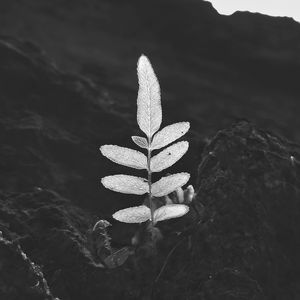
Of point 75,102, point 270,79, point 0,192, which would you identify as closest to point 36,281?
point 0,192

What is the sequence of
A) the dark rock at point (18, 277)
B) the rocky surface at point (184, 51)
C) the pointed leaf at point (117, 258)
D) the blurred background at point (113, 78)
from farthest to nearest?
the rocky surface at point (184, 51) → the blurred background at point (113, 78) → the pointed leaf at point (117, 258) → the dark rock at point (18, 277)

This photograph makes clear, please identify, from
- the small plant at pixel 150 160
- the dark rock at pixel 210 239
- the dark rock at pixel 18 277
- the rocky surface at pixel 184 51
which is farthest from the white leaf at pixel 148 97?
the rocky surface at pixel 184 51

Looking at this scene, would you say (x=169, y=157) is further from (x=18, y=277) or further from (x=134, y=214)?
(x=18, y=277)

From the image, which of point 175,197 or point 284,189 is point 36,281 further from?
point 284,189

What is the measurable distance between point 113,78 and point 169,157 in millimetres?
1092

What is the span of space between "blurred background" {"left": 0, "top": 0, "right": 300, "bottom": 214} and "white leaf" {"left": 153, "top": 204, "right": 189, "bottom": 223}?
328 millimetres

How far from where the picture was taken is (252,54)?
238 centimetres

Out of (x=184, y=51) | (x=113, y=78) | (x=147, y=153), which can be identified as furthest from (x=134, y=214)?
(x=184, y=51)

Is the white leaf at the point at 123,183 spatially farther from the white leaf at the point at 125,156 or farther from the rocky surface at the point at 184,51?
the rocky surface at the point at 184,51

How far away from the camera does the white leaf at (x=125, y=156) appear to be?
136 cm

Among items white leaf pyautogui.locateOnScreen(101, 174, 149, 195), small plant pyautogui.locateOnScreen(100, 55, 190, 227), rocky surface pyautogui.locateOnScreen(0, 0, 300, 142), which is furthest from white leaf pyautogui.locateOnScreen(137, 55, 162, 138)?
rocky surface pyautogui.locateOnScreen(0, 0, 300, 142)

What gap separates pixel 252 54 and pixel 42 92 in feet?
2.94

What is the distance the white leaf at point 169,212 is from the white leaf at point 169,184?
0.04m

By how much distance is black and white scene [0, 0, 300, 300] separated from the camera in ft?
4.34
